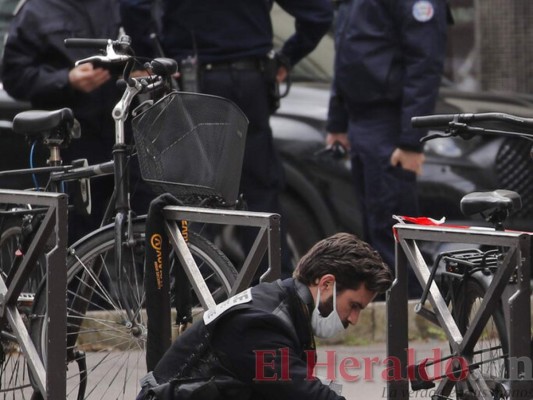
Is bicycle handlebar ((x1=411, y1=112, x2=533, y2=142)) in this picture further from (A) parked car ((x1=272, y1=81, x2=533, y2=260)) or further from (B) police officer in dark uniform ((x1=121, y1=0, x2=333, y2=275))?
(A) parked car ((x1=272, y1=81, x2=533, y2=260))

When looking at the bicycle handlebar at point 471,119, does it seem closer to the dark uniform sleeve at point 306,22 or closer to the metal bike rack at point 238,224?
the metal bike rack at point 238,224

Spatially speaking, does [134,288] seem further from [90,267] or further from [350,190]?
[350,190]

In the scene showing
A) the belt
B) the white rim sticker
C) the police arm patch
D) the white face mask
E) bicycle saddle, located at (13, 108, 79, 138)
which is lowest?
the white face mask

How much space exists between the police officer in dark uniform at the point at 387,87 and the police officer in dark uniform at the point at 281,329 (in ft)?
10.1

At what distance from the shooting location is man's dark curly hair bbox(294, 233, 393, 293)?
17.4ft

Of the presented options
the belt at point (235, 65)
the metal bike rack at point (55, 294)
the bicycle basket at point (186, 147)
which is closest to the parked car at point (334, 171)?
the belt at point (235, 65)

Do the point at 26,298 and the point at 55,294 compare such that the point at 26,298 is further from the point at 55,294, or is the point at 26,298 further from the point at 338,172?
the point at 338,172

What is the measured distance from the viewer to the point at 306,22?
8.64 meters

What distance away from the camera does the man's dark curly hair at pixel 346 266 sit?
529cm

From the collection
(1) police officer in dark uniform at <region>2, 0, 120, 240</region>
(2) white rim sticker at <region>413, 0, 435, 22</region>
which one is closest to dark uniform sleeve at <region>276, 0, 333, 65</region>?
(2) white rim sticker at <region>413, 0, 435, 22</region>

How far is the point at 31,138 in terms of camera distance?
733cm

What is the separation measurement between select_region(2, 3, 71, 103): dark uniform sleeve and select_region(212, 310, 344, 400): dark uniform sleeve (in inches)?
124

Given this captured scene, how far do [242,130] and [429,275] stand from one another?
1.27 m

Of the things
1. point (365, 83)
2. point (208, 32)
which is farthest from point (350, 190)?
point (208, 32)
